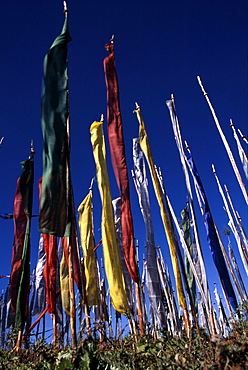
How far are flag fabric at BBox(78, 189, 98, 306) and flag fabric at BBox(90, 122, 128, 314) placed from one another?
1552mm

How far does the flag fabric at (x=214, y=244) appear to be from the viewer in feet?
24.6

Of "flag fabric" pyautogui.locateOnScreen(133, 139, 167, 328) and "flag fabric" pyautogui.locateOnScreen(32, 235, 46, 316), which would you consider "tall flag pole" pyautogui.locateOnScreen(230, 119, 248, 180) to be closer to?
"flag fabric" pyautogui.locateOnScreen(133, 139, 167, 328)

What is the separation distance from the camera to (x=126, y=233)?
772cm

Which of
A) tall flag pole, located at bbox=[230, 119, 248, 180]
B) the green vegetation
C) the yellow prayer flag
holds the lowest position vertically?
the green vegetation

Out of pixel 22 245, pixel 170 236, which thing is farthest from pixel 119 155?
pixel 22 245

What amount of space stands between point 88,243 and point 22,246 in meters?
2.21

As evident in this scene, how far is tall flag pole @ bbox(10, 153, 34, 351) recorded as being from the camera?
7.30m

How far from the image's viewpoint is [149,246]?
8000 millimetres

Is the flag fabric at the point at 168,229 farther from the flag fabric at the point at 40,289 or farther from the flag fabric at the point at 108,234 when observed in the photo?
the flag fabric at the point at 40,289

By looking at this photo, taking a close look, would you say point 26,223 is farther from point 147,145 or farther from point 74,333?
point 74,333

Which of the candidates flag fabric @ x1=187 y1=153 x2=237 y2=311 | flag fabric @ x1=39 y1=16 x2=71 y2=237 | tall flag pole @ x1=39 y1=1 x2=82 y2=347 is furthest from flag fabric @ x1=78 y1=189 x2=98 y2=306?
flag fabric @ x1=39 y1=16 x2=71 y2=237

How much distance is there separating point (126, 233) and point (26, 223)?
2.90 meters

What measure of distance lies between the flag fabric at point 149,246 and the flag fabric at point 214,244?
148 centimetres

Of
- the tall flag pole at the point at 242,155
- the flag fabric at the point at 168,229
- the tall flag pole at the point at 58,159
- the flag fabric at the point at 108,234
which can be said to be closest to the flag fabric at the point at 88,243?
the flag fabric at the point at 108,234
